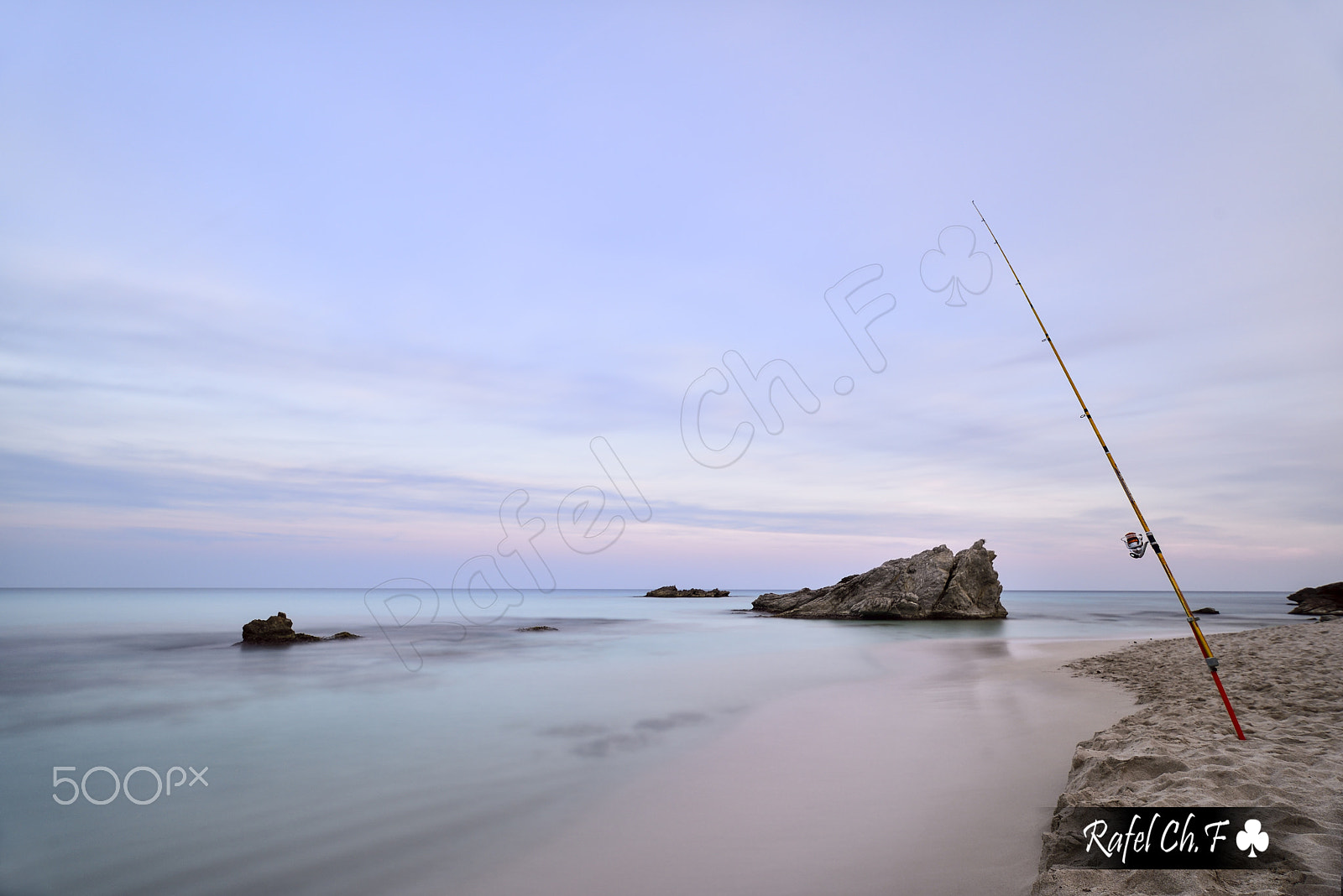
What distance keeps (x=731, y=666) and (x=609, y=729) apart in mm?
8208

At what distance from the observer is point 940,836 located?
4.83 metres

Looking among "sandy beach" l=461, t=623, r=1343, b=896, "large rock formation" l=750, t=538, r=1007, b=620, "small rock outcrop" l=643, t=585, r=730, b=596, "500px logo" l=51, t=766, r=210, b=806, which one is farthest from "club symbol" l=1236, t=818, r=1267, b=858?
"small rock outcrop" l=643, t=585, r=730, b=596

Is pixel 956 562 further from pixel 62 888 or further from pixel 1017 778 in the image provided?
pixel 62 888

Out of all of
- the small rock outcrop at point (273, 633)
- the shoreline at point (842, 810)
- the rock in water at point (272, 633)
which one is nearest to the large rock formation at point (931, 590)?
the shoreline at point (842, 810)

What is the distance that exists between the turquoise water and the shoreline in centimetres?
77

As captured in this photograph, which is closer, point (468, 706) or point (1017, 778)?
point (1017, 778)

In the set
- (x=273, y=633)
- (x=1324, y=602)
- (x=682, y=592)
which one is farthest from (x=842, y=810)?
(x=682, y=592)

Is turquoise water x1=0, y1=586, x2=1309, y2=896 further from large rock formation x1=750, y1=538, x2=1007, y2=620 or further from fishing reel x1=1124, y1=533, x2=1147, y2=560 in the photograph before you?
large rock formation x1=750, y1=538, x2=1007, y2=620

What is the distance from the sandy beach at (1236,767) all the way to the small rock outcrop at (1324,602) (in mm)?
44509

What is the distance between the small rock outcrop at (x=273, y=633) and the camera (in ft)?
75.4

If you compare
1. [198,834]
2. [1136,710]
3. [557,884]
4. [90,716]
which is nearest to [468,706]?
[198,834]

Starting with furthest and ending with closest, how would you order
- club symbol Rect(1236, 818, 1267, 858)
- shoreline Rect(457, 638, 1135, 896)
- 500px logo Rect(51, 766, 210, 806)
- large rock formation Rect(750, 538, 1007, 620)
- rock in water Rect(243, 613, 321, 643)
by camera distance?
large rock formation Rect(750, 538, 1007, 620) < rock in water Rect(243, 613, 321, 643) < 500px logo Rect(51, 766, 210, 806) < shoreline Rect(457, 638, 1135, 896) < club symbol Rect(1236, 818, 1267, 858)

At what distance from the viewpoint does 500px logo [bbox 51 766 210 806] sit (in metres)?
6.98

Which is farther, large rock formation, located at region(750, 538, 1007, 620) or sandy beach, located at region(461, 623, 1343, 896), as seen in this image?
large rock formation, located at region(750, 538, 1007, 620)
